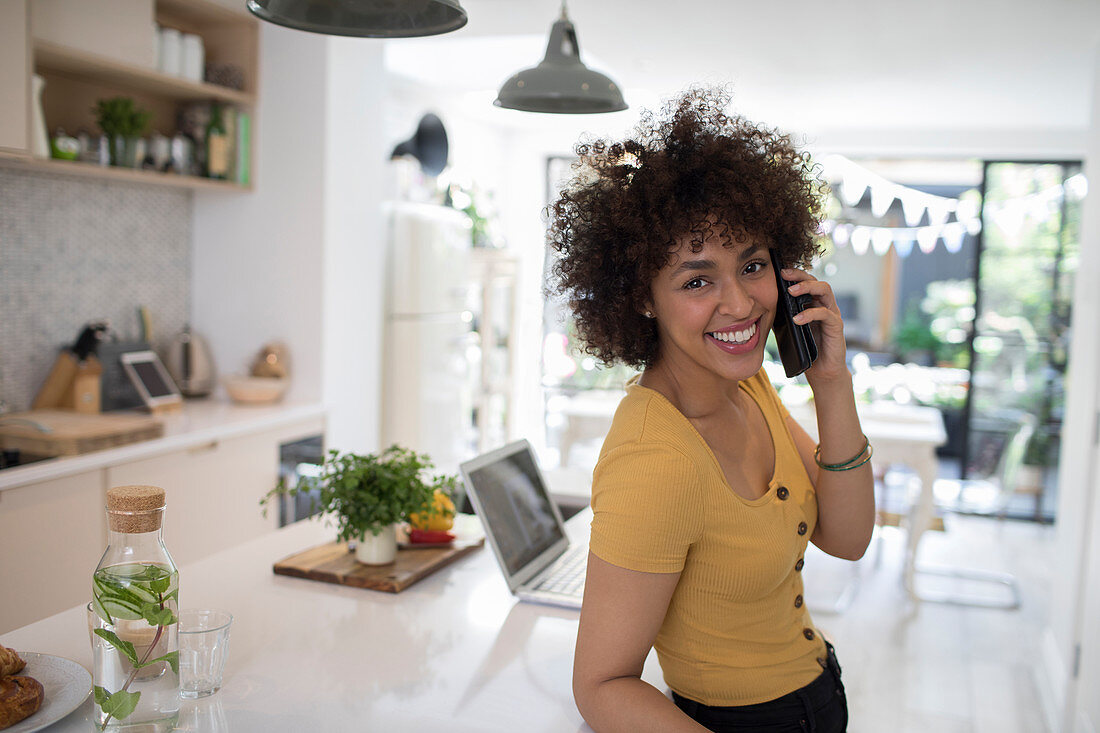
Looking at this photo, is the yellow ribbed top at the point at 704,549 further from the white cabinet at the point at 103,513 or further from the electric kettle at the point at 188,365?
the electric kettle at the point at 188,365

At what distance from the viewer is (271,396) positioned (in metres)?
3.44

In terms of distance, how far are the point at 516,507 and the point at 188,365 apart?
2.29 m

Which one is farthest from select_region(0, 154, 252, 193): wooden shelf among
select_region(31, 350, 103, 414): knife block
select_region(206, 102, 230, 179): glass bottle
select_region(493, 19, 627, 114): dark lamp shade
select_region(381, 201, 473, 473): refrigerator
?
select_region(493, 19, 627, 114): dark lamp shade

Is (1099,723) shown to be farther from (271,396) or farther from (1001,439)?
(1001,439)

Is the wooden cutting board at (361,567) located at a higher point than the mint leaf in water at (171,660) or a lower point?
lower

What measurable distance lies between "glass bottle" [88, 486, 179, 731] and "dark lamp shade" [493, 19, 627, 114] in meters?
1.38

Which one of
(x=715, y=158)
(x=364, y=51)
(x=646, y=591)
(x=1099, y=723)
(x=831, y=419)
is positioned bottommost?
(x=1099, y=723)

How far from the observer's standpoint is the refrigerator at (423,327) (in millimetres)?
4148

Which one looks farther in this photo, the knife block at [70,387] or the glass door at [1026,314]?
the glass door at [1026,314]

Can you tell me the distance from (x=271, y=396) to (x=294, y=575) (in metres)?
1.93

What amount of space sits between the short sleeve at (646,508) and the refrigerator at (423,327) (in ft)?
10.2

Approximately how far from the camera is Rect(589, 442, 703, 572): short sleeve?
1.02 meters

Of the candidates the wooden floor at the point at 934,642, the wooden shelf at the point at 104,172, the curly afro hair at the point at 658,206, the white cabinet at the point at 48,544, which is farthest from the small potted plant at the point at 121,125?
the wooden floor at the point at 934,642

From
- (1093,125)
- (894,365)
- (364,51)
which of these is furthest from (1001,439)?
(364,51)
